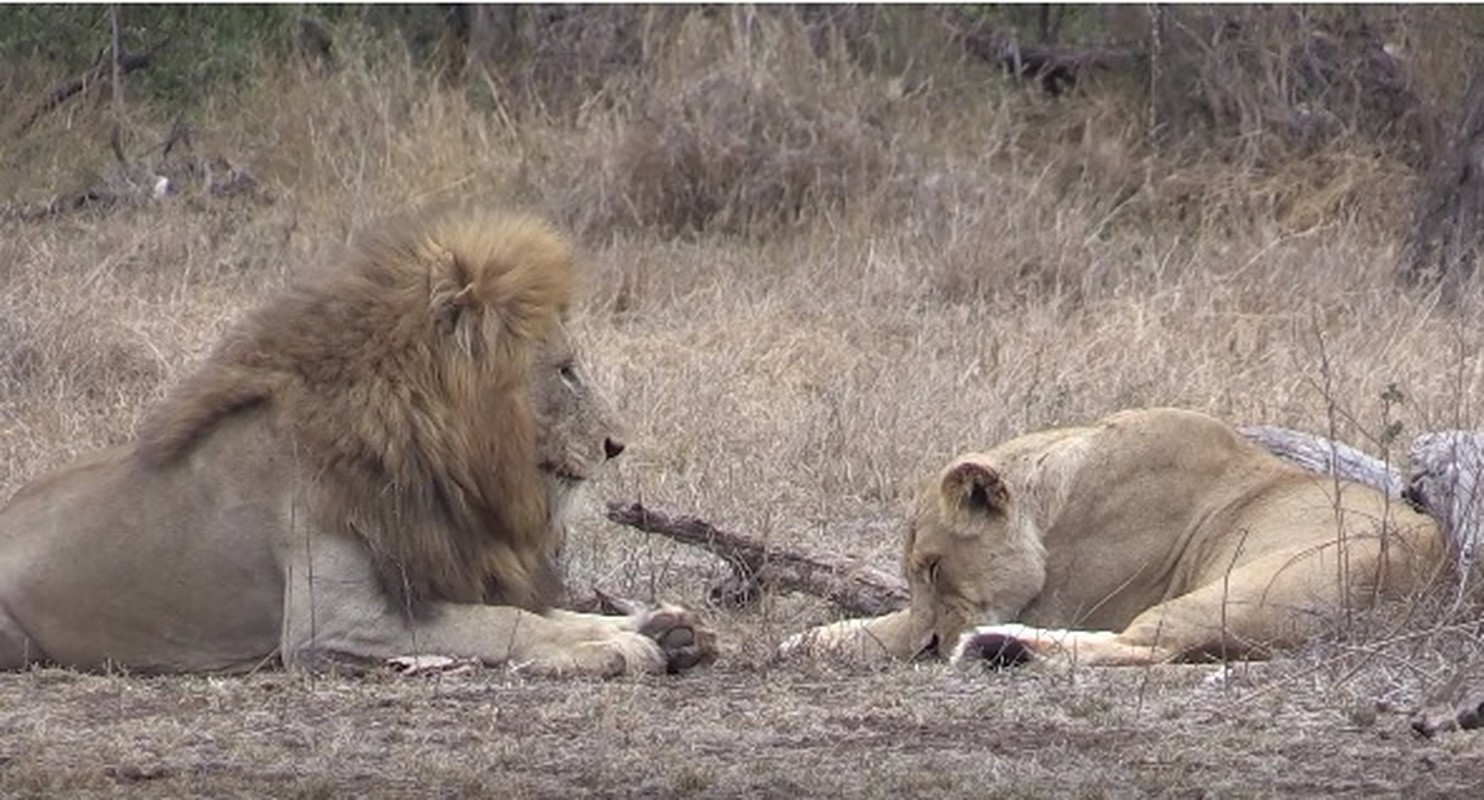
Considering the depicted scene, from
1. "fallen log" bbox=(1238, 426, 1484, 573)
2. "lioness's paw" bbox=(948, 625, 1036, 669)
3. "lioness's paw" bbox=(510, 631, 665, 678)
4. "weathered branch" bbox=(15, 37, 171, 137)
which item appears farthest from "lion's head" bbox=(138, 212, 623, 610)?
"weathered branch" bbox=(15, 37, 171, 137)

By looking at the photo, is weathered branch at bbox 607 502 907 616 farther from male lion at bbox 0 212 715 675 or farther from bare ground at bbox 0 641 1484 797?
bare ground at bbox 0 641 1484 797

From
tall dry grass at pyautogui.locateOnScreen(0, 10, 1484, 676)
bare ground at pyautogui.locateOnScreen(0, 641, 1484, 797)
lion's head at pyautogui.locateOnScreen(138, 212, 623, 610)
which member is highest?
lion's head at pyautogui.locateOnScreen(138, 212, 623, 610)

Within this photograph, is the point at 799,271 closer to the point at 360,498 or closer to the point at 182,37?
the point at 182,37

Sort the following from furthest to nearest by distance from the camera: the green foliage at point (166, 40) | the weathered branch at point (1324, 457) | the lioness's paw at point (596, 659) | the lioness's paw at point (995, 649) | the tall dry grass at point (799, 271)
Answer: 1. the green foliage at point (166, 40)
2. the tall dry grass at point (799, 271)
3. the weathered branch at point (1324, 457)
4. the lioness's paw at point (995, 649)
5. the lioness's paw at point (596, 659)

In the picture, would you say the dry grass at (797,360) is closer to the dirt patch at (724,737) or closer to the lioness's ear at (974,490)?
the dirt patch at (724,737)

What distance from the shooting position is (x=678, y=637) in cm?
501

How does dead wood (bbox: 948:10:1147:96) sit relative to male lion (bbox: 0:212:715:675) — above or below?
below

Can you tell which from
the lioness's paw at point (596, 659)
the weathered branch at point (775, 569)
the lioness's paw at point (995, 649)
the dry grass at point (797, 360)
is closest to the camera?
the dry grass at point (797, 360)

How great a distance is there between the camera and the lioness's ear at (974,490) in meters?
5.27

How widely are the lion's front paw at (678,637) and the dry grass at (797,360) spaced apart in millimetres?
50

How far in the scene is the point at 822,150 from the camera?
11703mm

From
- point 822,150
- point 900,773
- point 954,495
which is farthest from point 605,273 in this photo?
point 900,773

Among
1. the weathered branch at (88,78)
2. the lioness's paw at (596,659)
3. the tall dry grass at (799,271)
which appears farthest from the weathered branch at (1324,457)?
the weathered branch at (88,78)

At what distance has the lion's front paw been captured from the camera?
16.4ft
